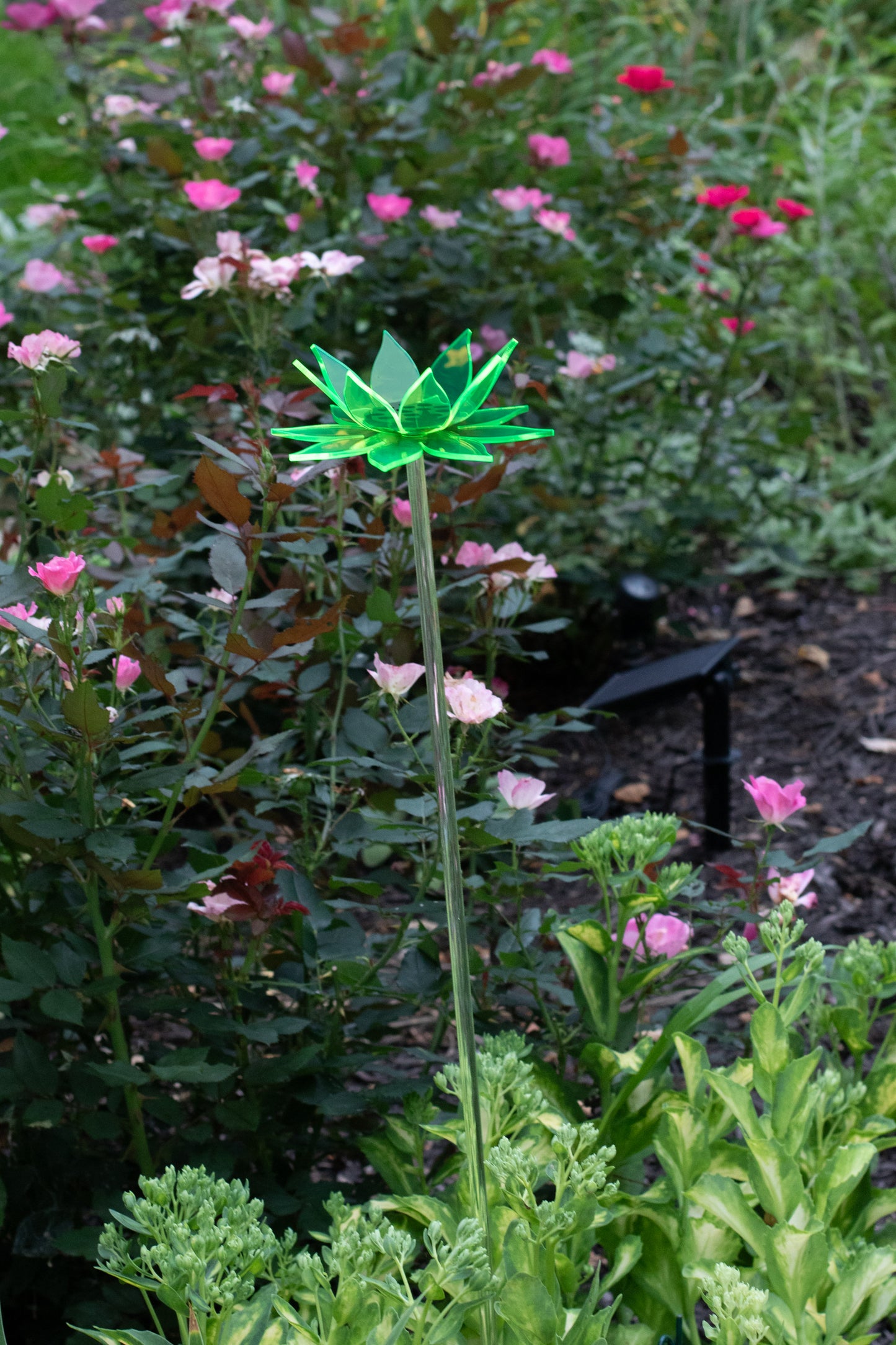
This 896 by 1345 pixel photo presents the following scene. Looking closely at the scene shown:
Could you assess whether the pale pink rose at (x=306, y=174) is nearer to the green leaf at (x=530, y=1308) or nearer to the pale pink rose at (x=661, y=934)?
the pale pink rose at (x=661, y=934)

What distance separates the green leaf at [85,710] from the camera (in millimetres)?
963

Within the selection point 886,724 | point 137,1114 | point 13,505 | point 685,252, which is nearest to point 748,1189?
point 137,1114

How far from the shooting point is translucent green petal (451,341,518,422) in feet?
2.08

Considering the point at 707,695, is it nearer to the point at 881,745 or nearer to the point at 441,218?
the point at 881,745

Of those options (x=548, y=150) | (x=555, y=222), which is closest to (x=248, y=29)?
(x=548, y=150)

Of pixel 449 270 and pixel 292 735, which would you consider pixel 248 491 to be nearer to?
pixel 292 735

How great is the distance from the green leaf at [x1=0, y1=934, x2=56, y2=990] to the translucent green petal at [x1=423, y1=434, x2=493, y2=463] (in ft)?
2.22

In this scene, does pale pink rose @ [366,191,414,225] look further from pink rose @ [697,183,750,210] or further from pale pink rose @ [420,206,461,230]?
pink rose @ [697,183,750,210]

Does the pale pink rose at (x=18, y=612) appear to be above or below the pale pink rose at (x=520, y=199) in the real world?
below

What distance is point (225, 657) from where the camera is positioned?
44.4 inches

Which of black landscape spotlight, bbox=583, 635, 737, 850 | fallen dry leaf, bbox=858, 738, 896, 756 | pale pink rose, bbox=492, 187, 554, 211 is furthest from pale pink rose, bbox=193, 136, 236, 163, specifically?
fallen dry leaf, bbox=858, 738, 896, 756

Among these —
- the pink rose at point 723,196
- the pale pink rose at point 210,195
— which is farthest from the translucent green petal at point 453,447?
the pink rose at point 723,196

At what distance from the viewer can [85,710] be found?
0.98 meters

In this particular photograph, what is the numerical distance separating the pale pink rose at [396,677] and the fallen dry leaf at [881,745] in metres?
1.64
